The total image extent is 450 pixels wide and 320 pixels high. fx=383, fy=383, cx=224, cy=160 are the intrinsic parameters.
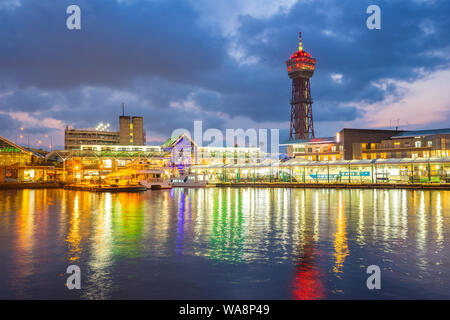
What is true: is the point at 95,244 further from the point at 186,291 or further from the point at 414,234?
the point at 414,234

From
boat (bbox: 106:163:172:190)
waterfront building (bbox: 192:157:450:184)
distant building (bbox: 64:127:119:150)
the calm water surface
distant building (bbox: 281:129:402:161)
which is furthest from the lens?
distant building (bbox: 64:127:119:150)

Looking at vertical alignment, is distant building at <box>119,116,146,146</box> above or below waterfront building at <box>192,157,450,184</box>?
above

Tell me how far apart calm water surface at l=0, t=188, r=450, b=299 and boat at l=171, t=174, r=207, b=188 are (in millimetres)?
63972

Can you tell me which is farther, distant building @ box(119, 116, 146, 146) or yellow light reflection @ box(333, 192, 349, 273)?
distant building @ box(119, 116, 146, 146)

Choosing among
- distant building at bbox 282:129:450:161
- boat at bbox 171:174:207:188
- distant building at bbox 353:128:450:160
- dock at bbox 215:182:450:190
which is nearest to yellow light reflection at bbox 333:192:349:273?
dock at bbox 215:182:450:190

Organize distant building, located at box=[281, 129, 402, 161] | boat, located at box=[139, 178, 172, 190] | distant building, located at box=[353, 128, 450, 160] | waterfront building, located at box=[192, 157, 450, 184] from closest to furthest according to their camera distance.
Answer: waterfront building, located at box=[192, 157, 450, 184] < boat, located at box=[139, 178, 172, 190] < distant building, located at box=[353, 128, 450, 160] < distant building, located at box=[281, 129, 402, 161]

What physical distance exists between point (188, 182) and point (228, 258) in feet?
256

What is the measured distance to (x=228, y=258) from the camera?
16125 millimetres

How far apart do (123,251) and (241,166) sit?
83.2 meters

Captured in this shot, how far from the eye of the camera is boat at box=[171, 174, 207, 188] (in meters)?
91.8

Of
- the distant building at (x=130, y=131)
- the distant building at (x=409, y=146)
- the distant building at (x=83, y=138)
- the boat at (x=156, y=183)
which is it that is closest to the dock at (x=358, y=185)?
the boat at (x=156, y=183)

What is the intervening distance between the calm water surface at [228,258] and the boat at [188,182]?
64.0 metres

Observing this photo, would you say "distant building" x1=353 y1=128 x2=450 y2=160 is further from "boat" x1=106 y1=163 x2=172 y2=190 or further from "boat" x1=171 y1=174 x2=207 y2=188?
"boat" x1=106 y1=163 x2=172 y2=190
